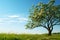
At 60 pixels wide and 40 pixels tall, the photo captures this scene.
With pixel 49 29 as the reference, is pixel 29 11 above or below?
above

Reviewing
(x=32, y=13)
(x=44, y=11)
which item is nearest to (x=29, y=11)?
(x=32, y=13)

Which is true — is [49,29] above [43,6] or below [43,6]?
below

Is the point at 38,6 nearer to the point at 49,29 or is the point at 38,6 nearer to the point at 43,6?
the point at 43,6

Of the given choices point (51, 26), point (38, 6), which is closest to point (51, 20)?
point (51, 26)

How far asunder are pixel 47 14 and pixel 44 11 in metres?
1.01

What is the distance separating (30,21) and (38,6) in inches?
167

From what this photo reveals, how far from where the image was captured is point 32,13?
4603 centimetres

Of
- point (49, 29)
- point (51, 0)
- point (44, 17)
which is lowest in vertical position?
point (49, 29)

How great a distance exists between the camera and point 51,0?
1806 inches

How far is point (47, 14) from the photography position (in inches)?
1772

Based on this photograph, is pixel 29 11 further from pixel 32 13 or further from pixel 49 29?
pixel 49 29

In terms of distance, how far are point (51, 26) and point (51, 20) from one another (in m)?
1.39

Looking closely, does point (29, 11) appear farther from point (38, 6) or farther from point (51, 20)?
point (51, 20)

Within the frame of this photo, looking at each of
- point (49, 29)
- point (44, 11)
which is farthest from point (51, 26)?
point (44, 11)
